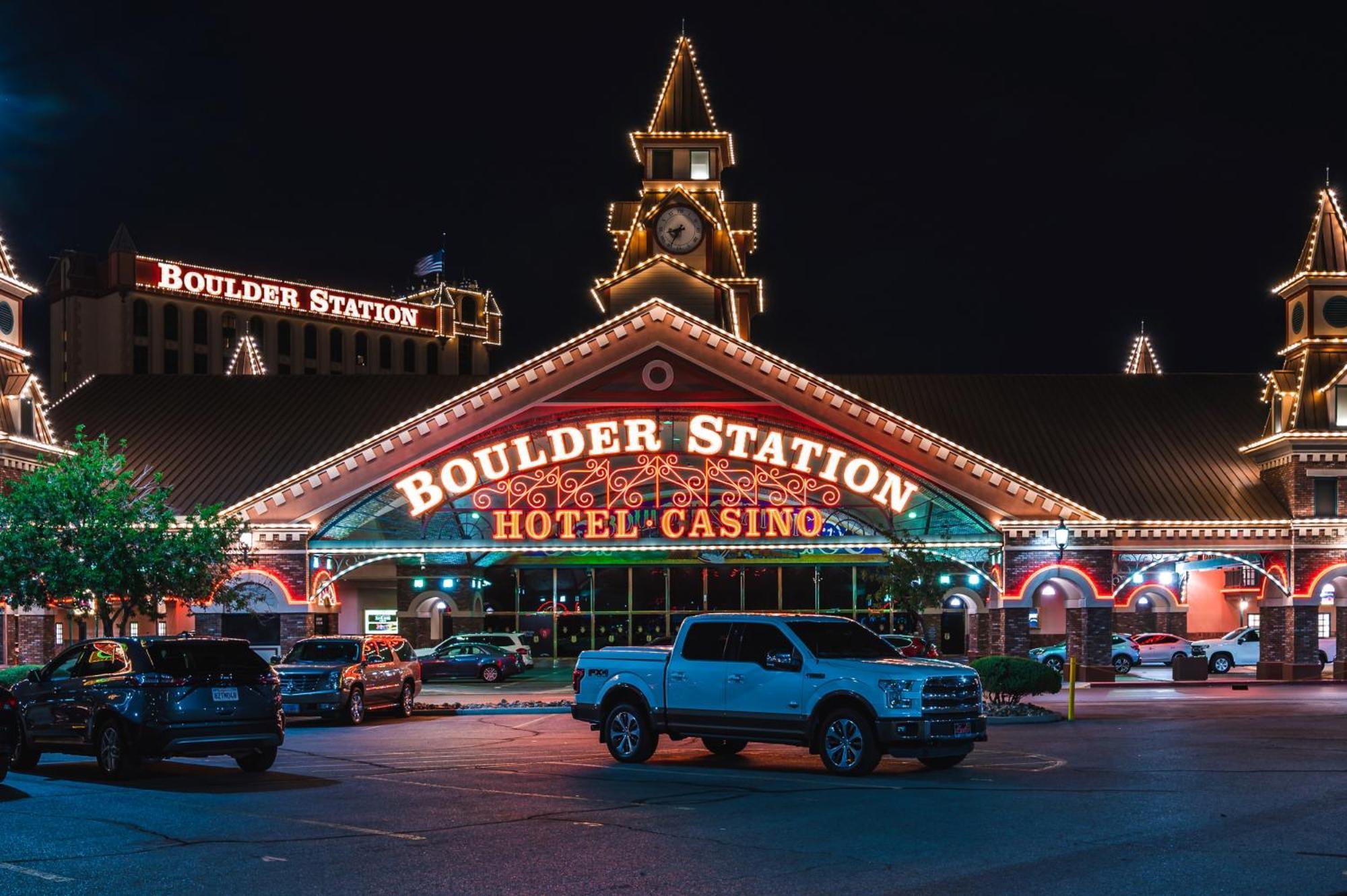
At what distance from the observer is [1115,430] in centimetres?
4703

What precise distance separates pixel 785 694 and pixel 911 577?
1866 centimetres

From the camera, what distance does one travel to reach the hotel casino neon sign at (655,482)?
126 feet

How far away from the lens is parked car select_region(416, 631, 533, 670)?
4453 centimetres

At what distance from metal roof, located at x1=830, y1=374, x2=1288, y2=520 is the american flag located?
7963 centimetres

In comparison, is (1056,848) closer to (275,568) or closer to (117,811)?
(117,811)

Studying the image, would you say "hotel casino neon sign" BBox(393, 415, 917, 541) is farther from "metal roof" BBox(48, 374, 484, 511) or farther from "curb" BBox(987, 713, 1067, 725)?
"curb" BBox(987, 713, 1067, 725)

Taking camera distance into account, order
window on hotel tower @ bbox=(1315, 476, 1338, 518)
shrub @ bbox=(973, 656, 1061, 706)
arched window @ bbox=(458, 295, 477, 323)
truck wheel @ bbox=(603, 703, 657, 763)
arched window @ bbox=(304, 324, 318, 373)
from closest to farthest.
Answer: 1. truck wheel @ bbox=(603, 703, 657, 763)
2. shrub @ bbox=(973, 656, 1061, 706)
3. window on hotel tower @ bbox=(1315, 476, 1338, 518)
4. arched window @ bbox=(304, 324, 318, 373)
5. arched window @ bbox=(458, 295, 477, 323)

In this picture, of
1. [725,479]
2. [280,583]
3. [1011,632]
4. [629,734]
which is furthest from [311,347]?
[629,734]

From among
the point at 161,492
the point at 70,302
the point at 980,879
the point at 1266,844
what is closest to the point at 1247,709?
the point at 1266,844

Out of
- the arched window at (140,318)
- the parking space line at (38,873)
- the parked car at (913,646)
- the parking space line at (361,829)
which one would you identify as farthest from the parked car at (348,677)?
the arched window at (140,318)

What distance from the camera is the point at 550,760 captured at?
20625mm

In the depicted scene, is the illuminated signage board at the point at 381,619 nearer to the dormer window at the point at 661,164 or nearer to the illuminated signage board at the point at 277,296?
the dormer window at the point at 661,164

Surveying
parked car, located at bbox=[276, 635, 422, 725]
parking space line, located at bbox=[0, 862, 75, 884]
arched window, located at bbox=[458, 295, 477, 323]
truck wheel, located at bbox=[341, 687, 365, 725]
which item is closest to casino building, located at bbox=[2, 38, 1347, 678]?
parked car, located at bbox=[276, 635, 422, 725]

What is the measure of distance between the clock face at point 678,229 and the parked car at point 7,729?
123ft
